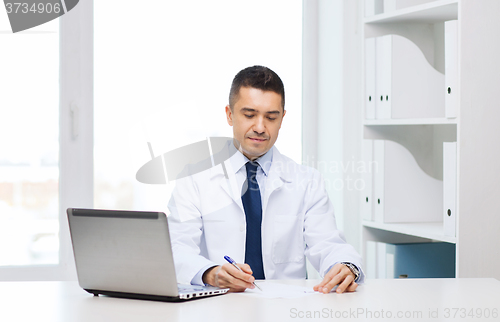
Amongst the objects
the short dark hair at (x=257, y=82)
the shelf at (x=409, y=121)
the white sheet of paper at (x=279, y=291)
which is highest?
the short dark hair at (x=257, y=82)

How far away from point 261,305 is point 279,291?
13 cm

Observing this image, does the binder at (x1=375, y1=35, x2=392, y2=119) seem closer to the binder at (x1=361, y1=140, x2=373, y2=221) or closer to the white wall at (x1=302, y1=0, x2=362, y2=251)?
the binder at (x1=361, y1=140, x2=373, y2=221)

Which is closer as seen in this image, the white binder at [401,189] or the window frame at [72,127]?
the white binder at [401,189]

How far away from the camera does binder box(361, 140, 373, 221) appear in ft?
6.57

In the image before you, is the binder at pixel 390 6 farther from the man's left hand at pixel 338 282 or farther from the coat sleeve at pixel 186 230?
the man's left hand at pixel 338 282

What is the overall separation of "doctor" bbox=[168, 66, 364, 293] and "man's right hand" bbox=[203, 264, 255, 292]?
29cm

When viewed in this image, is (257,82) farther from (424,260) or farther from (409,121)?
(424,260)

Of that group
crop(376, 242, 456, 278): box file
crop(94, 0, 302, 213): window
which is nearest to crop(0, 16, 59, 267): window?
crop(94, 0, 302, 213): window

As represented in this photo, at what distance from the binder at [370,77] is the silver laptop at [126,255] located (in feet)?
3.77

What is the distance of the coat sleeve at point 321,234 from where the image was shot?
1.34 m

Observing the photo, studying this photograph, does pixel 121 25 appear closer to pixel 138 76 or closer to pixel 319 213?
pixel 138 76

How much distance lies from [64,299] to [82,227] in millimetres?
163

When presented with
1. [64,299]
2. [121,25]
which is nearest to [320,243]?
[64,299]

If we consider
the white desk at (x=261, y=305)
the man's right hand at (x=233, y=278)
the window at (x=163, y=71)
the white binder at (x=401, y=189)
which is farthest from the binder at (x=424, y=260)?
the man's right hand at (x=233, y=278)
